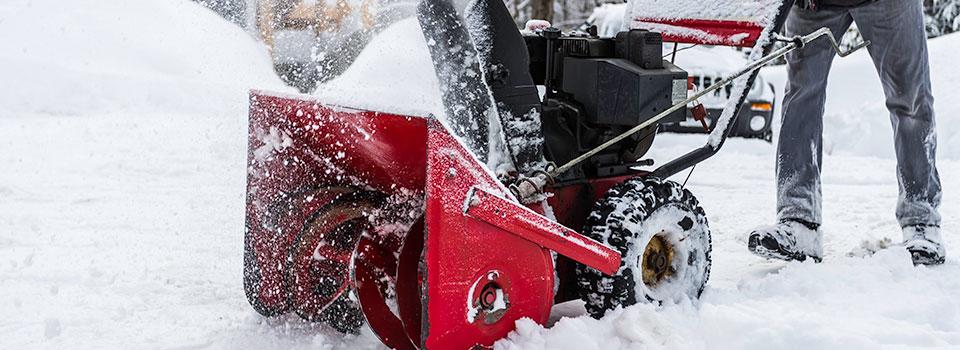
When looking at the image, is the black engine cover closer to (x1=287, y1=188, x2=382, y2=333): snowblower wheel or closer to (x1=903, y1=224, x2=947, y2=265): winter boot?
(x1=287, y1=188, x2=382, y2=333): snowblower wheel

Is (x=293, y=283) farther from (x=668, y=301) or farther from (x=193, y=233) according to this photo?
(x=193, y=233)

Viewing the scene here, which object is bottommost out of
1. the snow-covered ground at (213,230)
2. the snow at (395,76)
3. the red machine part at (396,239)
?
the snow-covered ground at (213,230)

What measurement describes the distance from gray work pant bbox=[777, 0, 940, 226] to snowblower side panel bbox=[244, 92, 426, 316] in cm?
198

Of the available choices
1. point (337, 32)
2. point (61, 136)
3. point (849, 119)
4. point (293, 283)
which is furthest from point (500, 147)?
point (849, 119)

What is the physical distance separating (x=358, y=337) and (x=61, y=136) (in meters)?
5.33

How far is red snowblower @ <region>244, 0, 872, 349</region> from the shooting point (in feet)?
8.51

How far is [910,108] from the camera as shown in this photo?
4.13 metres

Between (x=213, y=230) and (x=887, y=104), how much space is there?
3.05 meters

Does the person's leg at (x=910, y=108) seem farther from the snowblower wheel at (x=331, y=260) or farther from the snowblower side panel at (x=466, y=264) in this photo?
the snowblower wheel at (x=331, y=260)

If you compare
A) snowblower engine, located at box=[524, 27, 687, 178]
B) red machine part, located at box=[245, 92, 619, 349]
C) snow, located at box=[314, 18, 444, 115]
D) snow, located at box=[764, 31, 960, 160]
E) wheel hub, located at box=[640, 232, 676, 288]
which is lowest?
snow, located at box=[764, 31, 960, 160]

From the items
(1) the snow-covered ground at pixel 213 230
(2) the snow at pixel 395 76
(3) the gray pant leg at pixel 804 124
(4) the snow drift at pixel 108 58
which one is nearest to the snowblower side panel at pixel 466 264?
(1) the snow-covered ground at pixel 213 230

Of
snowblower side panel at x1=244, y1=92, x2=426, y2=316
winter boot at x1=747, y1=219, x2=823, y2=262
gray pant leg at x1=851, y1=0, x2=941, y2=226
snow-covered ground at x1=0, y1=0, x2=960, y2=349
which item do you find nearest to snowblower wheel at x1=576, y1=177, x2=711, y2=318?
snow-covered ground at x1=0, y1=0, x2=960, y2=349

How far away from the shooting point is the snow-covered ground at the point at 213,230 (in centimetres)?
305

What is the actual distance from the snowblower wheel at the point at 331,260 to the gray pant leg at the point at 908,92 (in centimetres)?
220
